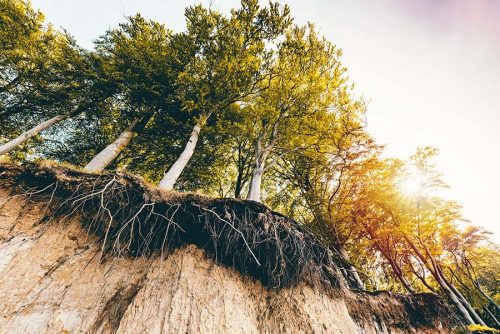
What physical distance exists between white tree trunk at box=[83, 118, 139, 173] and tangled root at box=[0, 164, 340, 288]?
118cm

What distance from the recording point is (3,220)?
13.8ft

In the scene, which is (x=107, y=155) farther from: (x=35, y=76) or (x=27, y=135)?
(x=35, y=76)

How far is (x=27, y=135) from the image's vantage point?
26.9 feet

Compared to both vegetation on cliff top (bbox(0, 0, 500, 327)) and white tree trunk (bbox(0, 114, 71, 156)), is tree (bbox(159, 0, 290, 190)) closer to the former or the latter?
vegetation on cliff top (bbox(0, 0, 500, 327))

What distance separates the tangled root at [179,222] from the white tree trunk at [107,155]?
1177 millimetres

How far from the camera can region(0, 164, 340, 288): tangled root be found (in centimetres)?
415

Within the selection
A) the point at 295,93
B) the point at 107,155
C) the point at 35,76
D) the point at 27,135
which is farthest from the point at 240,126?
the point at 35,76

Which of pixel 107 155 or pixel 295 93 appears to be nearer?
pixel 107 155

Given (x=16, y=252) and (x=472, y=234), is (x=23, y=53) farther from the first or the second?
(x=472, y=234)

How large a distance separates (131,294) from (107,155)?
17.1 feet

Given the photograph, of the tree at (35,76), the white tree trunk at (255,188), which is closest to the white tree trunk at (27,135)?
the tree at (35,76)

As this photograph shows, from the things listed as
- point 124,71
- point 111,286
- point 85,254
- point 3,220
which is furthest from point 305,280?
point 124,71

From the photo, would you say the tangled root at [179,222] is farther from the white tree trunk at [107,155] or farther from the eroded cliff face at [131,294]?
the white tree trunk at [107,155]

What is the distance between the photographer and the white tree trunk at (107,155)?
6.77 meters
